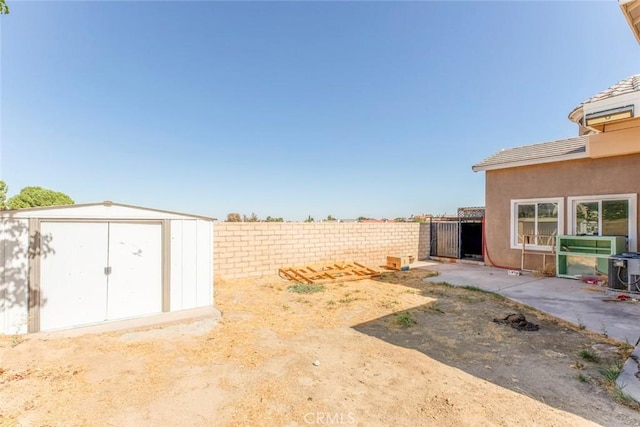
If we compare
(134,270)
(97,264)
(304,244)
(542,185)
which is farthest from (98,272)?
(542,185)

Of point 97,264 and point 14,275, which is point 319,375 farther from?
point 14,275

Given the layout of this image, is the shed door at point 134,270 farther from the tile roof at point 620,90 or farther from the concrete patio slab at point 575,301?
the tile roof at point 620,90

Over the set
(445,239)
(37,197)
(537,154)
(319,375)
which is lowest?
(319,375)

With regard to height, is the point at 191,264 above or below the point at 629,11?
below

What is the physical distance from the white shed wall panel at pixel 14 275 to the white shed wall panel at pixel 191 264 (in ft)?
7.01

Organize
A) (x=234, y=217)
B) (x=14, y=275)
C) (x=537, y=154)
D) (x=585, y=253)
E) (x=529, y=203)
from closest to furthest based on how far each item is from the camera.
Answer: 1. (x=14, y=275)
2. (x=585, y=253)
3. (x=537, y=154)
4. (x=529, y=203)
5. (x=234, y=217)

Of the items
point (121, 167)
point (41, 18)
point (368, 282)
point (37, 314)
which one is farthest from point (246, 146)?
point (37, 314)

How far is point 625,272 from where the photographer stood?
7.06 meters

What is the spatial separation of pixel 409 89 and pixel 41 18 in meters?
12.3

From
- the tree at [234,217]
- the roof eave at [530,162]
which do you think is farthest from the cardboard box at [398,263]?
the tree at [234,217]

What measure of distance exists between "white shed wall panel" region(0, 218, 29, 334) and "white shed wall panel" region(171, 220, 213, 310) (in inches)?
84.1

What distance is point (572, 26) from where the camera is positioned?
8227mm

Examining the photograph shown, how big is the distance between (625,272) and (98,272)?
1212 centimetres

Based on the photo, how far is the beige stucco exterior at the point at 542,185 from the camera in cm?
821
